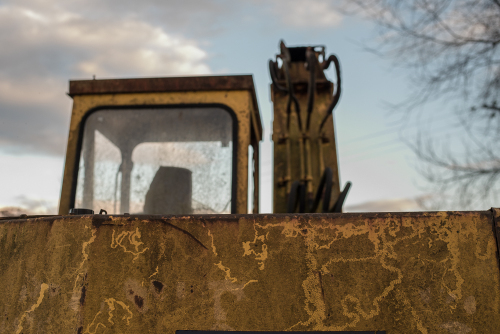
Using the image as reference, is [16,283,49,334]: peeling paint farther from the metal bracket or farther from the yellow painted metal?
the metal bracket

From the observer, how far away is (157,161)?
6.33ft

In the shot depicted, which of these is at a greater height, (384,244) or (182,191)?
(182,191)

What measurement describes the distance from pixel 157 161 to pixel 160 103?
266mm

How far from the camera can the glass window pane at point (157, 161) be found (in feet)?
6.09

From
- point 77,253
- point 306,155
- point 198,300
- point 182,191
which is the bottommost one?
point 198,300

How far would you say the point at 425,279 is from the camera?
1.08 m

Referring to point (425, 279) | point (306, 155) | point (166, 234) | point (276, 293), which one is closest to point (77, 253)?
point (166, 234)

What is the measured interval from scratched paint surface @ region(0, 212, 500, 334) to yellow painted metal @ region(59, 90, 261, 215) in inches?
29.0

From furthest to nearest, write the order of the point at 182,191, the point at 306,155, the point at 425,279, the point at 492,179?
the point at 492,179 → the point at 306,155 → the point at 182,191 → the point at 425,279

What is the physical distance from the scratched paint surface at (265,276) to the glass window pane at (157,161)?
2.27 ft

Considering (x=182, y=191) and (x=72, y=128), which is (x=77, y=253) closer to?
(x=182, y=191)

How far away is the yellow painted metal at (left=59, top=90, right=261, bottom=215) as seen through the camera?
1.88m

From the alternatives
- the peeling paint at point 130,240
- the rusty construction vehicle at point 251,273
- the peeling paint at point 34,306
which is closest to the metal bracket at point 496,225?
the rusty construction vehicle at point 251,273

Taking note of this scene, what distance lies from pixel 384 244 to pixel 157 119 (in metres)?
1.21
